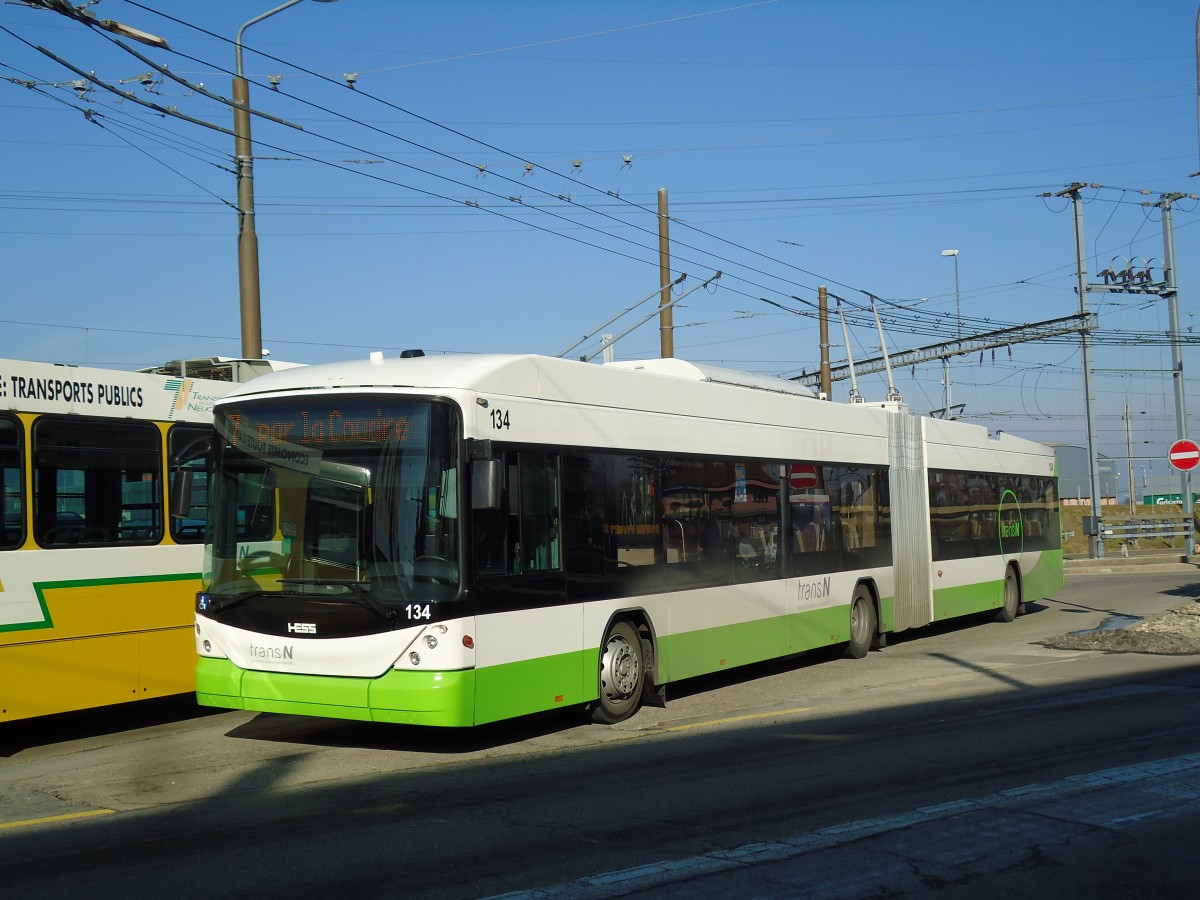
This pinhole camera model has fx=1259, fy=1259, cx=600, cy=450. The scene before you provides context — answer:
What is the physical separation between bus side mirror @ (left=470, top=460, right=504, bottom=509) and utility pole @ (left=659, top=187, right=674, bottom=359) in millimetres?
14015

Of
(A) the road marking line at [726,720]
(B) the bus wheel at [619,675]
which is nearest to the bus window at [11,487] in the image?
(B) the bus wheel at [619,675]

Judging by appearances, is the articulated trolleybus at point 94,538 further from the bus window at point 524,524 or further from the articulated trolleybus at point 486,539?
the bus window at point 524,524

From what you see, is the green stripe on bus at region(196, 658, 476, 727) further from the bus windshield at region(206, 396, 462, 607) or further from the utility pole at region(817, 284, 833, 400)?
the utility pole at region(817, 284, 833, 400)

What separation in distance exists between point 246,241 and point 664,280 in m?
9.44

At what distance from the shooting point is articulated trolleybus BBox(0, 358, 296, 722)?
979cm

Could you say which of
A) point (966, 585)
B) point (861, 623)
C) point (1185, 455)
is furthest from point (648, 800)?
point (1185, 455)

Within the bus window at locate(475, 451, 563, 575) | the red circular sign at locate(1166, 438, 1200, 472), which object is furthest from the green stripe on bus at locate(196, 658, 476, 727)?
the red circular sign at locate(1166, 438, 1200, 472)

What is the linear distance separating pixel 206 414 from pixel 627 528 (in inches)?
161

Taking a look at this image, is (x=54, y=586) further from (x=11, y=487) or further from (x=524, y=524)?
(x=524, y=524)

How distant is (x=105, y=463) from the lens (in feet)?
34.7

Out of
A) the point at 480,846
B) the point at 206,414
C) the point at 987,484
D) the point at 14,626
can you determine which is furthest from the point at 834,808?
the point at 987,484

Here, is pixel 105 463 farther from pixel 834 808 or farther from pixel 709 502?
pixel 834 808

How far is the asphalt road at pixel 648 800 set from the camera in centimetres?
587

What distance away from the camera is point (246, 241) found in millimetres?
15891
